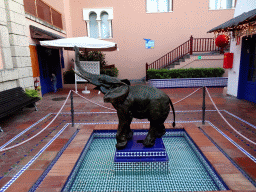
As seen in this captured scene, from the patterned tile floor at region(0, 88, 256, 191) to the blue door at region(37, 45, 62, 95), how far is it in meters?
2.68

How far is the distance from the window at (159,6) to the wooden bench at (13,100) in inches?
406

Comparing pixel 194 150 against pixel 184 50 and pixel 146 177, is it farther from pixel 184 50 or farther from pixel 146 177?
pixel 184 50

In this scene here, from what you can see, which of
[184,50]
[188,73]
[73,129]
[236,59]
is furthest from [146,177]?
[184,50]

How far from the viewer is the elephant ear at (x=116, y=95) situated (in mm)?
2717

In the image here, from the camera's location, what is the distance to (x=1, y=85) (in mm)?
5883

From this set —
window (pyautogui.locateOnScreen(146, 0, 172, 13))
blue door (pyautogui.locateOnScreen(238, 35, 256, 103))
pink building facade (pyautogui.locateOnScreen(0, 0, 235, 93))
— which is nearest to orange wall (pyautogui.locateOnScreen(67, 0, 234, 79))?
pink building facade (pyautogui.locateOnScreen(0, 0, 235, 93))

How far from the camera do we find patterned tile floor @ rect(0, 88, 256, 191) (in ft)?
9.58

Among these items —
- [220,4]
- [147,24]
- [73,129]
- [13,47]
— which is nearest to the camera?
[73,129]

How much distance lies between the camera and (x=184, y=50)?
1274 cm

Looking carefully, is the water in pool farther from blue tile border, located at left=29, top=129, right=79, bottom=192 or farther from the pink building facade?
the pink building facade

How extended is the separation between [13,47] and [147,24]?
9.07 meters

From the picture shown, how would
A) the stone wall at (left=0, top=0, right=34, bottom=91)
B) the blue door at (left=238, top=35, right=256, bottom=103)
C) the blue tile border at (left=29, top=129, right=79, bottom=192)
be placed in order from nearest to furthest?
the blue tile border at (left=29, top=129, right=79, bottom=192)
the stone wall at (left=0, top=0, right=34, bottom=91)
the blue door at (left=238, top=35, right=256, bottom=103)

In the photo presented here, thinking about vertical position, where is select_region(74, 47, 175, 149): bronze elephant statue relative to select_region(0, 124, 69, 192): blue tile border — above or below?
above

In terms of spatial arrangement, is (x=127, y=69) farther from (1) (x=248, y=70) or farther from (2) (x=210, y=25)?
(1) (x=248, y=70)
